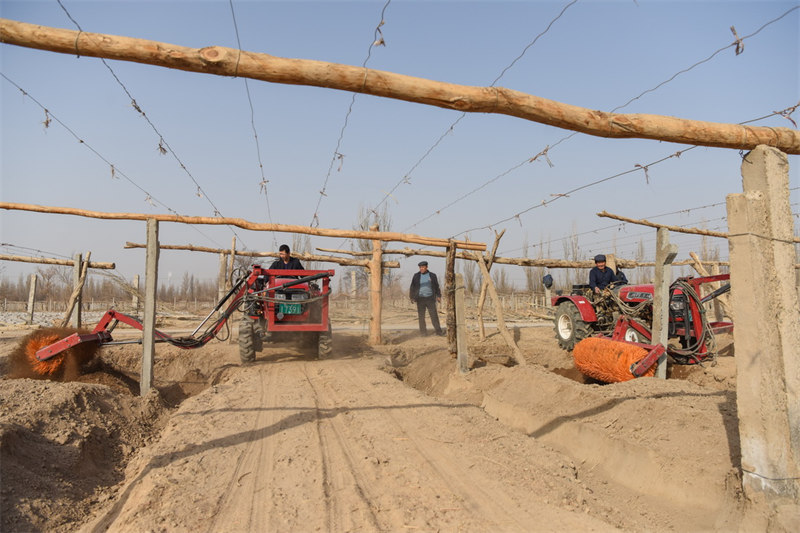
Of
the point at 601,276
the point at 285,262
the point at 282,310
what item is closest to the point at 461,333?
the point at 282,310

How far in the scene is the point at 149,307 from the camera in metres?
6.09

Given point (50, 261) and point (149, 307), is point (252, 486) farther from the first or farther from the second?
point (50, 261)

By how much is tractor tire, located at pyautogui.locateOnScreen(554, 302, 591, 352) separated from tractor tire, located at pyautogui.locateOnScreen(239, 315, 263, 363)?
616 cm

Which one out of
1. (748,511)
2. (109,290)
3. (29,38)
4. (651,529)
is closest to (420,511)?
(651,529)

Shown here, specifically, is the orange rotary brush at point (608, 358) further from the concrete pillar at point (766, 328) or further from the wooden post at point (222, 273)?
the wooden post at point (222, 273)

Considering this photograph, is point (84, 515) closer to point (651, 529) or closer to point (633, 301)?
point (651, 529)

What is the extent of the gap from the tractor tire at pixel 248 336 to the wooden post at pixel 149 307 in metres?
2.91

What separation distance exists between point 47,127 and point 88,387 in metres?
3.05

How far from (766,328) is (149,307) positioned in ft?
21.1

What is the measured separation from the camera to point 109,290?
4278 centimetres

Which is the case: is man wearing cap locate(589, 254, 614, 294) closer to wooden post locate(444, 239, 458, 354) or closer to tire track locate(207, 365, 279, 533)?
wooden post locate(444, 239, 458, 354)

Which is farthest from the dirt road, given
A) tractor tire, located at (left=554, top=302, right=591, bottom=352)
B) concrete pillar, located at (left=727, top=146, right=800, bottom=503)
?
tractor tire, located at (left=554, top=302, right=591, bottom=352)

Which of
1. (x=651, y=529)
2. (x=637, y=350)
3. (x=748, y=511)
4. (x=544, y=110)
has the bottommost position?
(x=651, y=529)

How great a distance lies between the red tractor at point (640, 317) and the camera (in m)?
6.76
